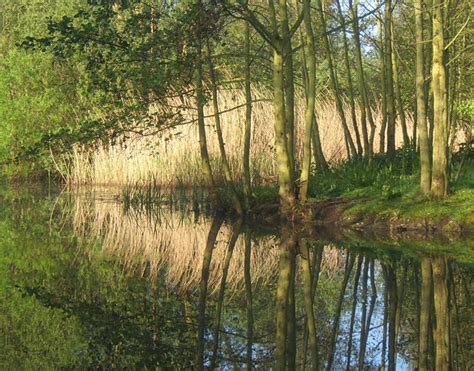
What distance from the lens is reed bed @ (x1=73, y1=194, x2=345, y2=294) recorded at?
775 centimetres

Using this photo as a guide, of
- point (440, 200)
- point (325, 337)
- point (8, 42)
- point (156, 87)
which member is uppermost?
point (8, 42)

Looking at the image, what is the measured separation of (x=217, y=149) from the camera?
1748cm

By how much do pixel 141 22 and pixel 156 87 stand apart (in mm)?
993

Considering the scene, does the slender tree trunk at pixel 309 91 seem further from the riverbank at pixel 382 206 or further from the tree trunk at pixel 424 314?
the tree trunk at pixel 424 314

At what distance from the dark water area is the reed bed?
0.03 meters

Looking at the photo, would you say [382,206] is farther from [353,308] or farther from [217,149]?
[217,149]

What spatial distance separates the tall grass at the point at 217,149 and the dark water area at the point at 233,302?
612 cm

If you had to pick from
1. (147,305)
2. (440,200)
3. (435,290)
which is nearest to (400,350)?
(435,290)

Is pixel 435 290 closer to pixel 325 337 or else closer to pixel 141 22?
pixel 325 337

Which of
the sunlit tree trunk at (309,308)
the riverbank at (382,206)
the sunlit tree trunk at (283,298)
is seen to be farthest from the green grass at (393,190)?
the sunlit tree trunk at (309,308)

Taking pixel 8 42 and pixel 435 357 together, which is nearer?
pixel 435 357

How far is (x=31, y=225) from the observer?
41.2 feet

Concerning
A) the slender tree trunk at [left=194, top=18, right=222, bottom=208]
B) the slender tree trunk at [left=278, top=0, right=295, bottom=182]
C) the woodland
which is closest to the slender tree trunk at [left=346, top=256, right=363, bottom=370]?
the woodland

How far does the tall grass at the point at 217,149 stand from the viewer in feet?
56.2
